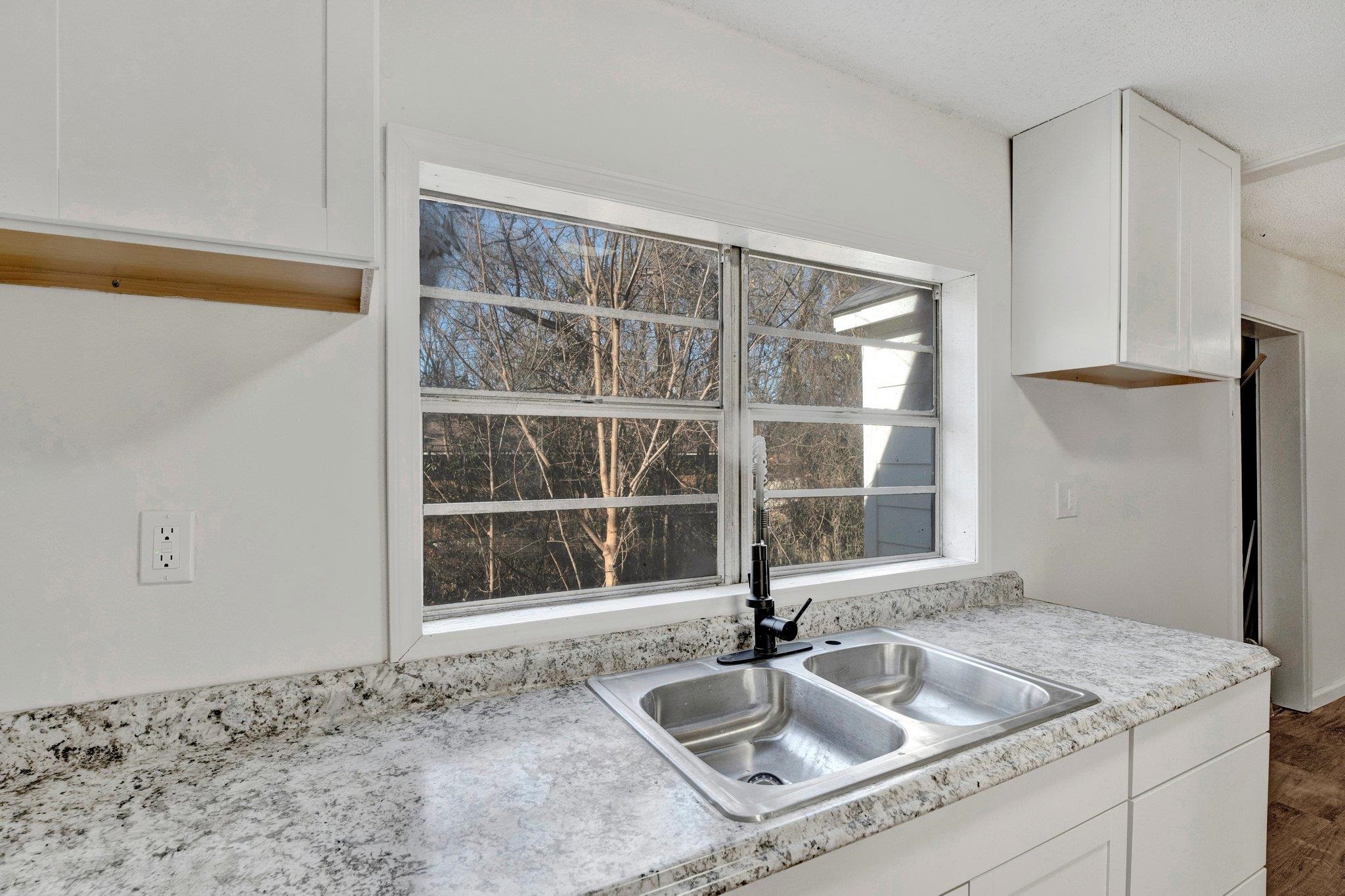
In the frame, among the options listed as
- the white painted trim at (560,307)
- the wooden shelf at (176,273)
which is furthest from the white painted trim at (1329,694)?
the wooden shelf at (176,273)

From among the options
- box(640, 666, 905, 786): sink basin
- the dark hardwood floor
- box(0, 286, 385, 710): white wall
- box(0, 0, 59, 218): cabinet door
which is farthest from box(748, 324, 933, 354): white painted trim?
the dark hardwood floor

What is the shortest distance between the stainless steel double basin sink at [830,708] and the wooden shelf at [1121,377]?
3.39 ft

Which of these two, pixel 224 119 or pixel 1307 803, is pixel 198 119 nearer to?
pixel 224 119

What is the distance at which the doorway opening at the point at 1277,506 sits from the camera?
338 cm

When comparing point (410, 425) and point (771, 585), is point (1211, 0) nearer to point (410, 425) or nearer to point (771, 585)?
point (771, 585)

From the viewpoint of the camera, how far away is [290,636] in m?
1.10

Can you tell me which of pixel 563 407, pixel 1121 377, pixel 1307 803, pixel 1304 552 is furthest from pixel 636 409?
pixel 1304 552

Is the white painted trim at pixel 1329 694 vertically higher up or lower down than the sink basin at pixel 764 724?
lower down

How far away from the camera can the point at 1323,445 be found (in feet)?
11.5

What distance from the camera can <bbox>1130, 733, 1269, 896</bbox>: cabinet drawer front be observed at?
127 centimetres

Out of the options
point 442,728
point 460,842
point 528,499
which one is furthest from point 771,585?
point 460,842

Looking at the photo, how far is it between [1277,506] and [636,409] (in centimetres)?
387

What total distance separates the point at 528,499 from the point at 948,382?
140 cm

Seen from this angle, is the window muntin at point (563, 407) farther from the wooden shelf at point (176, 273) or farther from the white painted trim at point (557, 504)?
the wooden shelf at point (176, 273)
